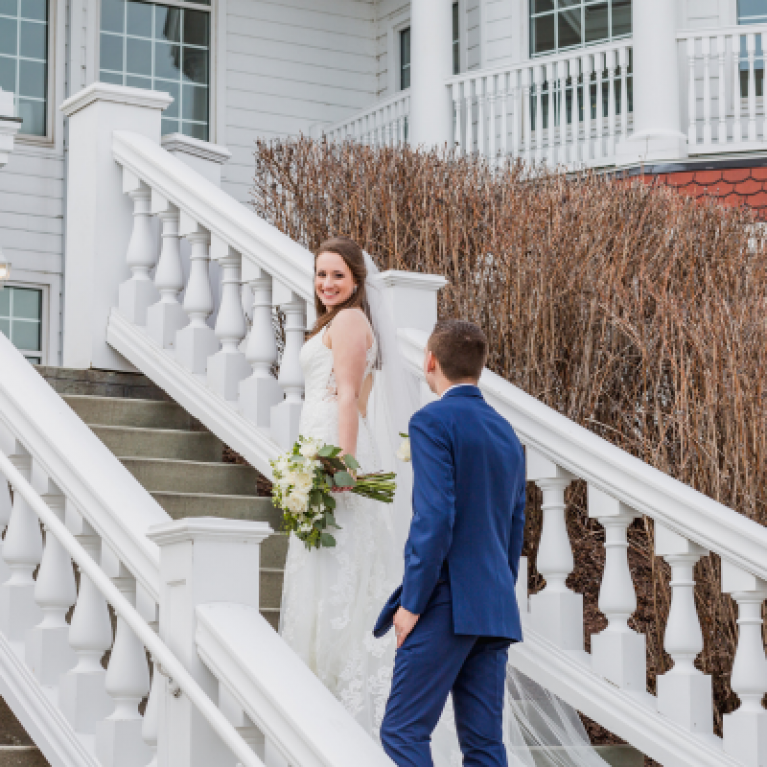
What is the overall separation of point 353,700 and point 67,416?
1.17 m

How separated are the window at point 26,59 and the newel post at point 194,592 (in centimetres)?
976

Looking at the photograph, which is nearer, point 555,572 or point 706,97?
point 555,572

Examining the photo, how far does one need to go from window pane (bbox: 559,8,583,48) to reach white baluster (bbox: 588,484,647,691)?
9.83 m

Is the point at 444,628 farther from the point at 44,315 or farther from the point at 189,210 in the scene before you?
the point at 44,315

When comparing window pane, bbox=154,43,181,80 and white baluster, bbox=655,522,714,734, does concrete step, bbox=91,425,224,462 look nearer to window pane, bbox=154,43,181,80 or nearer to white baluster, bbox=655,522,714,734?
white baluster, bbox=655,522,714,734

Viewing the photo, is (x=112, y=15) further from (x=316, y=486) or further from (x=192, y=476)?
(x=316, y=486)

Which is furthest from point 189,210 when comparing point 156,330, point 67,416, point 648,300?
point 648,300

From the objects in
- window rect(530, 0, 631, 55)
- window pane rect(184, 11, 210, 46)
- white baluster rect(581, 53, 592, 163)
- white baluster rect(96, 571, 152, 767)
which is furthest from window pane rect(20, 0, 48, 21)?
white baluster rect(96, 571, 152, 767)

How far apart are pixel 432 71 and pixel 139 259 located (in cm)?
694

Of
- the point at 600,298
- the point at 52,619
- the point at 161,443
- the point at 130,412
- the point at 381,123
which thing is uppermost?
the point at 381,123

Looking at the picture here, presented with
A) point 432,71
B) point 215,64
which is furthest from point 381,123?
point 215,64

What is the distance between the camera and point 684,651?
3836 mm

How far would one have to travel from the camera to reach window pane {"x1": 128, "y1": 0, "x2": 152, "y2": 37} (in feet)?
41.1

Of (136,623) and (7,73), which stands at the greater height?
(7,73)
